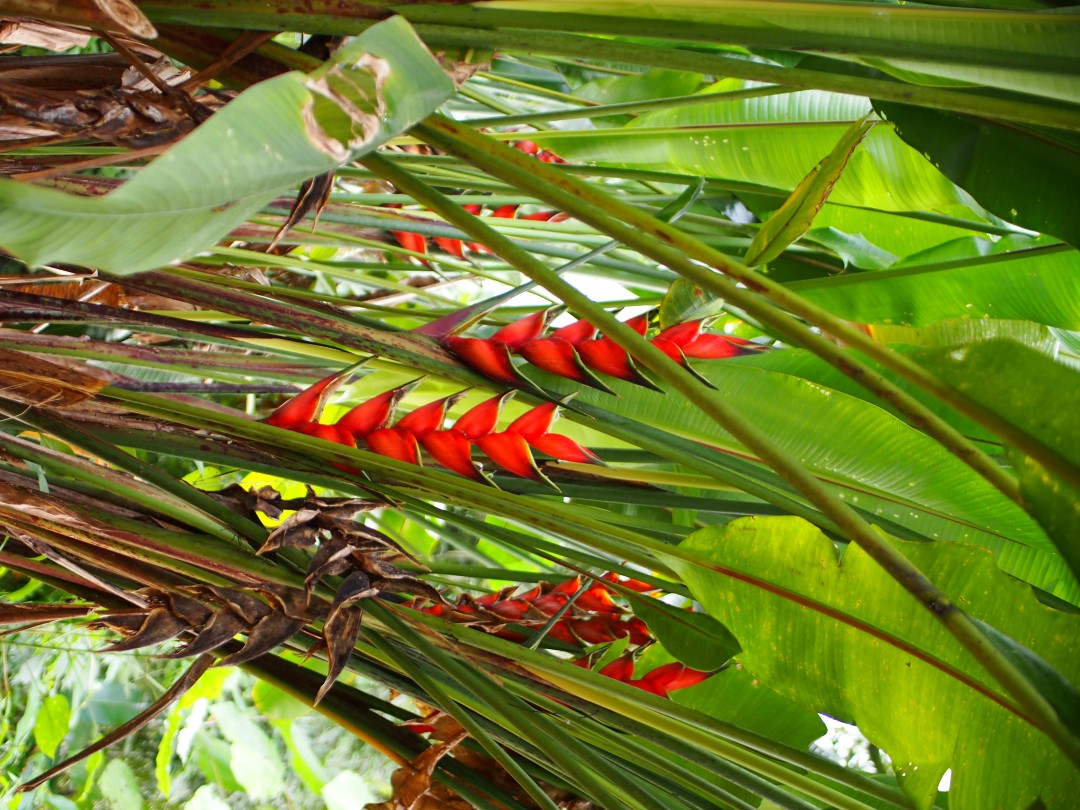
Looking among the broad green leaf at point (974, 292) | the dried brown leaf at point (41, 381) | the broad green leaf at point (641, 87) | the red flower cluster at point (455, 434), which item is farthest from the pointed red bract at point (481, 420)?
the broad green leaf at point (641, 87)

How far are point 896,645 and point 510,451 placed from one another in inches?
9.7

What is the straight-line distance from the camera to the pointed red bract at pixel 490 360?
1.63ft

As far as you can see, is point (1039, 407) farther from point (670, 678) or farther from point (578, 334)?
point (670, 678)

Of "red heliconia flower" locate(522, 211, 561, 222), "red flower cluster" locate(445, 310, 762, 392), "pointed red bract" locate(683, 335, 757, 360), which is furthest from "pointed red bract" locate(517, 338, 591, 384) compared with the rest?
"red heliconia flower" locate(522, 211, 561, 222)

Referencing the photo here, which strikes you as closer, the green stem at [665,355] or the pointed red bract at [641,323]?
the green stem at [665,355]

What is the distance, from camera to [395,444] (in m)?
0.54

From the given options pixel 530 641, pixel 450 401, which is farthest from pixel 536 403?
pixel 530 641

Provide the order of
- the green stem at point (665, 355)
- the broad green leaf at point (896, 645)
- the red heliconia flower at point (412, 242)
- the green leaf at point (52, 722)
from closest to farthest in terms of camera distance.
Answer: the green stem at point (665, 355)
the broad green leaf at point (896, 645)
the red heliconia flower at point (412, 242)
the green leaf at point (52, 722)

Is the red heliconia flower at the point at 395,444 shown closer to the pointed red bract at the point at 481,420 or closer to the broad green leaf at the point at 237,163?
the pointed red bract at the point at 481,420

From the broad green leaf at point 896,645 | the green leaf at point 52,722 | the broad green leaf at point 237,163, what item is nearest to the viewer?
the broad green leaf at point 237,163

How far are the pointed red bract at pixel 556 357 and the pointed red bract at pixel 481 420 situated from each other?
1.5 inches

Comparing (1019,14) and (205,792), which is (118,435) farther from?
(205,792)

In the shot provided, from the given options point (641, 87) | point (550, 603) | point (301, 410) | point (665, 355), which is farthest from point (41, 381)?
point (641, 87)

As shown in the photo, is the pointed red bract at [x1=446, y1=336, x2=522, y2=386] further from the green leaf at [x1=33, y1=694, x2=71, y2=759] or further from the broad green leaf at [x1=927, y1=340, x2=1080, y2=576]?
the green leaf at [x1=33, y1=694, x2=71, y2=759]
